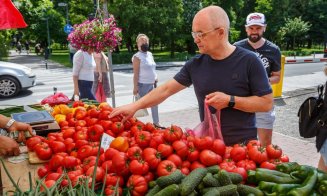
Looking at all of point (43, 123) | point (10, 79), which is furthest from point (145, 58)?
point (10, 79)

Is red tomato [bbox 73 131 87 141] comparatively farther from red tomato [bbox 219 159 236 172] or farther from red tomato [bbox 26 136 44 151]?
red tomato [bbox 219 159 236 172]

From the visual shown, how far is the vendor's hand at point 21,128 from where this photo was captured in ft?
10.2

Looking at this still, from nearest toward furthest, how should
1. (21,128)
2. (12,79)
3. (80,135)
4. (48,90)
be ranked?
(80,135) → (21,128) → (12,79) → (48,90)

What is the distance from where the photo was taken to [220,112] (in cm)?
299

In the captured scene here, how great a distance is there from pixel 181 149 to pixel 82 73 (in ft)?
15.8

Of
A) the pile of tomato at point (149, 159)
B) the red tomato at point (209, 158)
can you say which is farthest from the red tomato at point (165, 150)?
the red tomato at point (209, 158)

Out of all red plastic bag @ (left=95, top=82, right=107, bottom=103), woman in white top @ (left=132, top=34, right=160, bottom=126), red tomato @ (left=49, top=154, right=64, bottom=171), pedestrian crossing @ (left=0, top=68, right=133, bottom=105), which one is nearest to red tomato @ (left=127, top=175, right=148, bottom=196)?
red tomato @ (left=49, top=154, right=64, bottom=171)

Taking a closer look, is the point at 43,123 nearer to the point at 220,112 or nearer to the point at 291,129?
the point at 220,112

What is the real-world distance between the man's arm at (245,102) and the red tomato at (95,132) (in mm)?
1057

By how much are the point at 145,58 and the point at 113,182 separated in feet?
17.2

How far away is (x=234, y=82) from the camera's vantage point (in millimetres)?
2934

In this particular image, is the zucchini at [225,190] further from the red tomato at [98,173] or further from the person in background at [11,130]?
the person in background at [11,130]

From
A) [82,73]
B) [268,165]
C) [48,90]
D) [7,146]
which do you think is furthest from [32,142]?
[48,90]

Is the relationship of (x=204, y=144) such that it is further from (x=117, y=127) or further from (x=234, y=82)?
(x=117, y=127)
